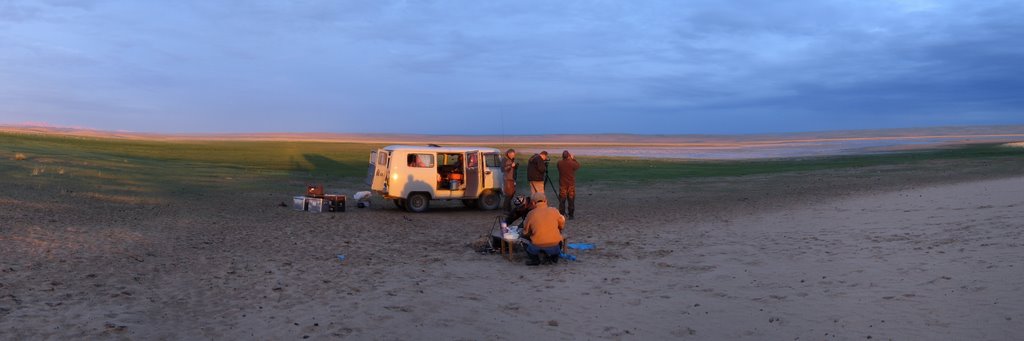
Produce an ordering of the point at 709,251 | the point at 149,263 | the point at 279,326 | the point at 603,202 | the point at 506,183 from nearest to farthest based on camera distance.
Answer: the point at 279,326, the point at 149,263, the point at 709,251, the point at 506,183, the point at 603,202

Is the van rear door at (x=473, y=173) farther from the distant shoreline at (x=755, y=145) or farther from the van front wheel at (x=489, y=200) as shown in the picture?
the distant shoreline at (x=755, y=145)

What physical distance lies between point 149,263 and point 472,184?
10.8m

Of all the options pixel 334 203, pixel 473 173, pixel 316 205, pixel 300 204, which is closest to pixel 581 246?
pixel 473 173

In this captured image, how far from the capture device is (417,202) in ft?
71.7

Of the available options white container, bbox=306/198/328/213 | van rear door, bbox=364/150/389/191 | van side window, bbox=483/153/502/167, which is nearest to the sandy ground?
white container, bbox=306/198/328/213

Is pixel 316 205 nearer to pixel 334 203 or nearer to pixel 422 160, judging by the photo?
pixel 334 203

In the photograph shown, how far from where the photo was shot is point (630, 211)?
22125 millimetres

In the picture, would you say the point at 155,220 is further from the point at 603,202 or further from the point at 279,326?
the point at 603,202

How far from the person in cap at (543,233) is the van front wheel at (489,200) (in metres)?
9.67

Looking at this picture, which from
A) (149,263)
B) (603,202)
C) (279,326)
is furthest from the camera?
(603,202)

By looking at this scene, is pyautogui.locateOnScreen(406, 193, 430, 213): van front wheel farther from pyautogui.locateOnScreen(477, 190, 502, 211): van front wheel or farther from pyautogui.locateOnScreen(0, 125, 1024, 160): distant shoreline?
pyautogui.locateOnScreen(0, 125, 1024, 160): distant shoreline

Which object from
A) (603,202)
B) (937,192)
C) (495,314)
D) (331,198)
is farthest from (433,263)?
(937,192)

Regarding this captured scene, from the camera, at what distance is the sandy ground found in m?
8.55

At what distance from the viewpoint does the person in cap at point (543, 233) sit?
12422mm
